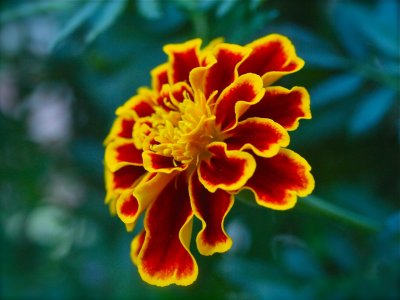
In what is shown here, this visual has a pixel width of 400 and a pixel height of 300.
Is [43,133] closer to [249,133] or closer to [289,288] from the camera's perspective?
[289,288]

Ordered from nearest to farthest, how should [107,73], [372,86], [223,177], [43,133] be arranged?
[223,177] → [372,86] → [107,73] → [43,133]

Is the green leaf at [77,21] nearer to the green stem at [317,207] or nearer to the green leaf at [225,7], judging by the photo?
the green leaf at [225,7]

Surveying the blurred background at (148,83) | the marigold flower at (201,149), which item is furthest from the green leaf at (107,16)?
the marigold flower at (201,149)

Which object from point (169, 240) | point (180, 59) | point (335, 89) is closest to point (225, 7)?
point (180, 59)

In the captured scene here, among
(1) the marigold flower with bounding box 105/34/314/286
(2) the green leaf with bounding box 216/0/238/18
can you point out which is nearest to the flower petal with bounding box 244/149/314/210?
(1) the marigold flower with bounding box 105/34/314/286

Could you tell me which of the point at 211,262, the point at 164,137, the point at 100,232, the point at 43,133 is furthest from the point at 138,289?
the point at 164,137

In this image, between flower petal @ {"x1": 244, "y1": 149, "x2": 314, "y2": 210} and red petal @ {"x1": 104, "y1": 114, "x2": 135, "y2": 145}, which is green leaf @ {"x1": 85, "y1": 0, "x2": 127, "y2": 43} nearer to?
red petal @ {"x1": 104, "y1": 114, "x2": 135, "y2": 145}
